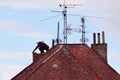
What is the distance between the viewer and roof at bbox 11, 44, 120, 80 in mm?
69375

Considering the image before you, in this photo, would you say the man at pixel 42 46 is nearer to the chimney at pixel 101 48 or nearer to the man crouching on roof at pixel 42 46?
the man crouching on roof at pixel 42 46

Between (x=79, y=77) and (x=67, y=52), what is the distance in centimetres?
401

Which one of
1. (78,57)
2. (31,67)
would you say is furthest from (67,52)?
(31,67)

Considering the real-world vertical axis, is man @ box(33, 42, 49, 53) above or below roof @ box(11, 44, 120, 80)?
above

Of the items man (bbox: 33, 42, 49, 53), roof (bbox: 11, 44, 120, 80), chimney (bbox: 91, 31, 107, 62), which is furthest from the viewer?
man (bbox: 33, 42, 49, 53)

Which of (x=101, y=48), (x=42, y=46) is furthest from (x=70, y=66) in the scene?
(x=42, y=46)

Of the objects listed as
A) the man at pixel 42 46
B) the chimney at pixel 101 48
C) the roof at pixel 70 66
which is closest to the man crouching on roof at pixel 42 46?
the man at pixel 42 46

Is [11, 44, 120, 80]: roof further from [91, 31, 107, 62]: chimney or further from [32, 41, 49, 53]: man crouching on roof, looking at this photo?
[32, 41, 49, 53]: man crouching on roof

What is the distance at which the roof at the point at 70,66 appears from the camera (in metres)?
69.4

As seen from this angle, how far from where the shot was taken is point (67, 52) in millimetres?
71812

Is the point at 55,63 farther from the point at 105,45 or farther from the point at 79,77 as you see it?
the point at 105,45

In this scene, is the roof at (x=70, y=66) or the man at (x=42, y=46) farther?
the man at (x=42, y=46)

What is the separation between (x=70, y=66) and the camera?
6981 cm

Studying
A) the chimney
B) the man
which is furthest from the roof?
the man
